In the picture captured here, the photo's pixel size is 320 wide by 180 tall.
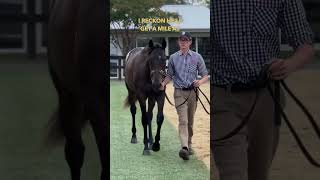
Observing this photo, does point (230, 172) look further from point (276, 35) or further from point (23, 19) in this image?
point (23, 19)

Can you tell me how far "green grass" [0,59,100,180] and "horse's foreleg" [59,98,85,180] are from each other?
0.09 feet

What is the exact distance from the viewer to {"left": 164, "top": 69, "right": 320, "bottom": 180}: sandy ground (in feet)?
7.20

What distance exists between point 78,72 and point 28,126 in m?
0.29

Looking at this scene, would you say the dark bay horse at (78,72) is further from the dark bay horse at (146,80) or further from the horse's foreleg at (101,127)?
the dark bay horse at (146,80)

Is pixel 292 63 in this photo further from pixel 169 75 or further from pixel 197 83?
pixel 169 75

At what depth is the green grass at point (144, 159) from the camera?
2.25 meters

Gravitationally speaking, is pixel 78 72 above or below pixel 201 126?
above

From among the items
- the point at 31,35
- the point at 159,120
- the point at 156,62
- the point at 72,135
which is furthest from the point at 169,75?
the point at 31,35

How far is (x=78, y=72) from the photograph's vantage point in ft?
7.14

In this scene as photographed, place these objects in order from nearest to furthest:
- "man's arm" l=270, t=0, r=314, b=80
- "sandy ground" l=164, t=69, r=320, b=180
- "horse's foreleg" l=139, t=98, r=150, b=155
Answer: "man's arm" l=270, t=0, r=314, b=80 < "sandy ground" l=164, t=69, r=320, b=180 < "horse's foreleg" l=139, t=98, r=150, b=155

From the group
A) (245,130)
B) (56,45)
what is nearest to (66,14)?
(56,45)

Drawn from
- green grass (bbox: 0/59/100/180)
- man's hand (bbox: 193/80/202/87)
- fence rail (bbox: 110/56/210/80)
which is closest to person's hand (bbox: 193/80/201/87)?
man's hand (bbox: 193/80/202/87)

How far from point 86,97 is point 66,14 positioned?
328 millimetres

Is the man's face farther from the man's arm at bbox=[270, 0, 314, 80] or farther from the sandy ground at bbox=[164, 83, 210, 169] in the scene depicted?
the man's arm at bbox=[270, 0, 314, 80]
